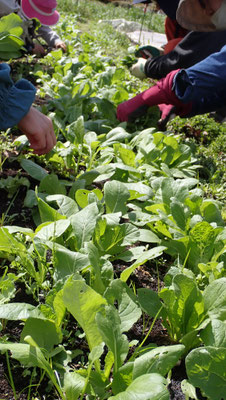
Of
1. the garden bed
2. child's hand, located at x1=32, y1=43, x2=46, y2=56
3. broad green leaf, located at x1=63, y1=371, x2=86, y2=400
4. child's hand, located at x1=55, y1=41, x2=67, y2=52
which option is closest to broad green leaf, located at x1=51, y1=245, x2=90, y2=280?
the garden bed

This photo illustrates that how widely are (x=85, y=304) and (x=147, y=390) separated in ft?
0.83

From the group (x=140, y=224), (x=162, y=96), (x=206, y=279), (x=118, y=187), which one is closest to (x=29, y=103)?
(x=118, y=187)

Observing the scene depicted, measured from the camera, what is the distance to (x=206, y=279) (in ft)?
4.62

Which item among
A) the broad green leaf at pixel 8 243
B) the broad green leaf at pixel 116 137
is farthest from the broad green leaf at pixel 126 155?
the broad green leaf at pixel 8 243

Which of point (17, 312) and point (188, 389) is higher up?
point (17, 312)

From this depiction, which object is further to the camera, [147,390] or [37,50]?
[37,50]

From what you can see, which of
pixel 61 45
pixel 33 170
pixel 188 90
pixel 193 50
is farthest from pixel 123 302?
pixel 61 45

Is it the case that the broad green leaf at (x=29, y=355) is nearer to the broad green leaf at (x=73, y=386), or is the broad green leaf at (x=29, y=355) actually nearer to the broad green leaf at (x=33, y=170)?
the broad green leaf at (x=73, y=386)

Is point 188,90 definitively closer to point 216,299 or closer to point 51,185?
point 51,185

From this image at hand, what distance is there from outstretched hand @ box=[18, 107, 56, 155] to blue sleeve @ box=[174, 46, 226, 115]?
102 centimetres

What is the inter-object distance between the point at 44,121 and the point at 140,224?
2.02 ft

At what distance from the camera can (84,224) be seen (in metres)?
1.41

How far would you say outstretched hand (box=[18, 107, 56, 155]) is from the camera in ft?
5.80

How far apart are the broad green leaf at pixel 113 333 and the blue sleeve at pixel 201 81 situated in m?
1.82
